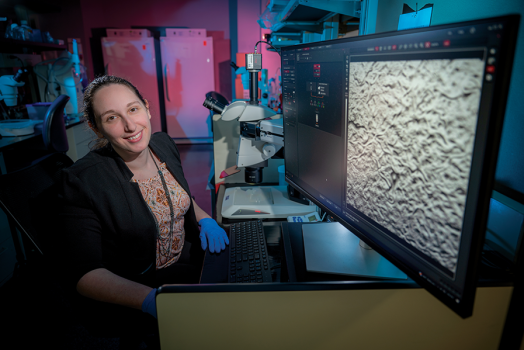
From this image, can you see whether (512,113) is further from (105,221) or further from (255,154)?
(105,221)

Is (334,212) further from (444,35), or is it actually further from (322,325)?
(444,35)

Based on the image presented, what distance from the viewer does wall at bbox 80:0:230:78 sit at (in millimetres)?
5172

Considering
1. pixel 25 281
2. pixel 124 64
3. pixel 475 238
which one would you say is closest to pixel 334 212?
pixel 475 238

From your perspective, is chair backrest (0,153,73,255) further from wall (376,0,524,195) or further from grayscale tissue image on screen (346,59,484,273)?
wall (376,0,524,195)

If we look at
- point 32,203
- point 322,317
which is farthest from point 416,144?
point 32,203

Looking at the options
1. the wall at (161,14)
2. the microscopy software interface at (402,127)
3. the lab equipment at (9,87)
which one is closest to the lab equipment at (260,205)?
the microscopy software interface at (402,127)

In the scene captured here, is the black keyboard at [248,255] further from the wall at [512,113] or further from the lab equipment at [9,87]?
the lab equipment at [9,87]

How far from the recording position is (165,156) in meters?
1.27

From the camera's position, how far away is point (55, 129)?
2.56m

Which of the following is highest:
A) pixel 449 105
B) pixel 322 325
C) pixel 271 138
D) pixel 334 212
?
pixel 449 105

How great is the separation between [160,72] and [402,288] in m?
5.53

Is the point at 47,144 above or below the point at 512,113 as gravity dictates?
below

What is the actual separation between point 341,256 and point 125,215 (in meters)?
0.69

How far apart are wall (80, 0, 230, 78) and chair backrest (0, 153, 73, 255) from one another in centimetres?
504
